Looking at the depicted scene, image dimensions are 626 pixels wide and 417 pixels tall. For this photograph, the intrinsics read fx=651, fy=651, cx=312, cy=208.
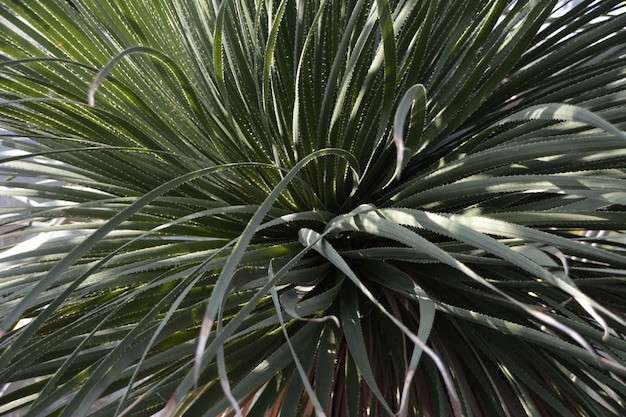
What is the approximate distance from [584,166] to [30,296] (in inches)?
19.2

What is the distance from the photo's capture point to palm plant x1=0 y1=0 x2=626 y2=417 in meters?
0.49

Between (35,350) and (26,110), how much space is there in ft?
1.14

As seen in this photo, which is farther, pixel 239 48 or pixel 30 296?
pixel 239 48

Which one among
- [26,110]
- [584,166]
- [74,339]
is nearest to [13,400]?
[74,339]

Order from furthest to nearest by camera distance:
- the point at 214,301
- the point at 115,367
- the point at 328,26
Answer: the point at 328,26 < the point at 115,367 < the point at 214,301

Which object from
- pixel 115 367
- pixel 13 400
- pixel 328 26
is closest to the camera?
pixel 115 367

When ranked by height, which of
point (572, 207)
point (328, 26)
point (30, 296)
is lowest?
point (572, 207)

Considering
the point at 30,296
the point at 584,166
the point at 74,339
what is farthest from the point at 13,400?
the point at 584,166

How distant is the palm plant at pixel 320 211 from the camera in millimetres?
489

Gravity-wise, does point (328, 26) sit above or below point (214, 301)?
above

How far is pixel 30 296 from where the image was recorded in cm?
41

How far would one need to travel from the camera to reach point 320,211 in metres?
0.64

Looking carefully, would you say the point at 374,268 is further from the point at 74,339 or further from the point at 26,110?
the point at 26,110

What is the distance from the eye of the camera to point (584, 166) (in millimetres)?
613
